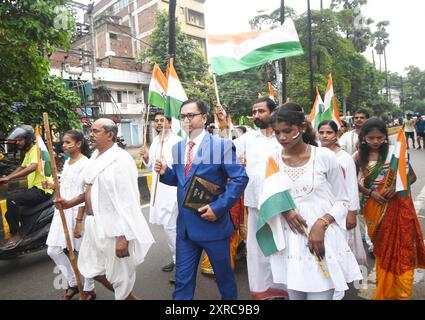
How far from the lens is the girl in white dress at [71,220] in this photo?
3400 millimetres

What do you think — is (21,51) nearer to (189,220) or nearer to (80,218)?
(80,218)

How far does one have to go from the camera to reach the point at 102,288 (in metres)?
3.64

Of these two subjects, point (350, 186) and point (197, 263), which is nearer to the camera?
point (350, 186)

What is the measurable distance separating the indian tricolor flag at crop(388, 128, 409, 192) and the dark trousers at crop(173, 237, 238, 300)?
1.50 meters

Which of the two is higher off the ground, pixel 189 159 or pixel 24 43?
pixel 24 43

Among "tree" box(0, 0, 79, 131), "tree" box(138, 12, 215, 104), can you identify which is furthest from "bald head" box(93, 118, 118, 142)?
"tree" box(138, 12, 215, 104)

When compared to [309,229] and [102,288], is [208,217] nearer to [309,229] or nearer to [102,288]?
[309,229]

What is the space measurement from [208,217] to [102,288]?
1.84m

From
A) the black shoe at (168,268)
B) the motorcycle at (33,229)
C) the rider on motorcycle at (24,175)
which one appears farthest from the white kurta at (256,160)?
the motorcycle at (33,229)

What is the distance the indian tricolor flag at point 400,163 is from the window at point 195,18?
108ft

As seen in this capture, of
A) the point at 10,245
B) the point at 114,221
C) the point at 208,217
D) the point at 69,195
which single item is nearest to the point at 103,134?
the point at 114,221
